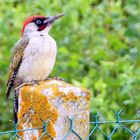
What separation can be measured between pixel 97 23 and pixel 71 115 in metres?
4.75

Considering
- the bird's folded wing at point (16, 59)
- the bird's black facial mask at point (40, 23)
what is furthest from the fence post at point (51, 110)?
the bird's black facial mask at point (40, 23)

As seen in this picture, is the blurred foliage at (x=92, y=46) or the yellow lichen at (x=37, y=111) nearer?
the yellow lichen at (x=37, y=111)

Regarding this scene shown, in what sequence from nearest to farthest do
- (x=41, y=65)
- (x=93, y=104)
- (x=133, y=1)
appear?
(x=41, y=65)
(x=93, y=104)
(x=133, y=1)

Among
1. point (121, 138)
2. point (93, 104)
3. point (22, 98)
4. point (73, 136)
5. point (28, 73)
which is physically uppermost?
point (22, 98)

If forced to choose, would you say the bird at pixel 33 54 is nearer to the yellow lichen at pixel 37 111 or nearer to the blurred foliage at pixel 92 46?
the blurred foliage at pixel 92 46

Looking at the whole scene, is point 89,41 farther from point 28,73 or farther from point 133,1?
point 28,73

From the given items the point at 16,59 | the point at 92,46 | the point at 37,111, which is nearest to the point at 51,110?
the point at 37,111

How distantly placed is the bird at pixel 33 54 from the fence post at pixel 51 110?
1917 millimetres

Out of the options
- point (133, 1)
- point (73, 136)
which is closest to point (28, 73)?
point (73, 136)

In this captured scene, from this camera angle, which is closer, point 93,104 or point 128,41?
point 93,104

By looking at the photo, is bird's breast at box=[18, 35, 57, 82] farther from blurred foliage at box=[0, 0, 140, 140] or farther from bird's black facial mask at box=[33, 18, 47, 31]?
blurred foliage at box=[0, 0, 140, 140]

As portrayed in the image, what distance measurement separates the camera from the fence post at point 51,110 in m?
3.60

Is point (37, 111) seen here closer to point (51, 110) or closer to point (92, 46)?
point (51, 110)

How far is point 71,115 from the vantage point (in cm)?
367
